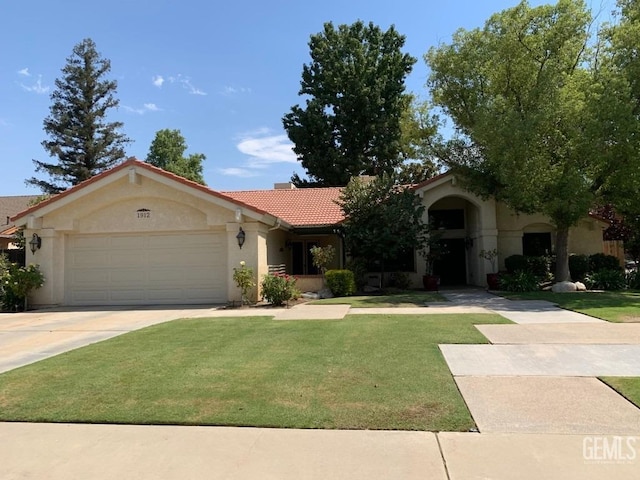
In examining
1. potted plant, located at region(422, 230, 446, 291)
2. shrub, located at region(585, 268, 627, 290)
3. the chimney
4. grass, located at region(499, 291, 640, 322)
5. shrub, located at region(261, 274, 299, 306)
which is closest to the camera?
grass, located at region(499, 291, 640, 322)

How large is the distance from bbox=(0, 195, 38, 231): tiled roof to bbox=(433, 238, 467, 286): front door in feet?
85.7

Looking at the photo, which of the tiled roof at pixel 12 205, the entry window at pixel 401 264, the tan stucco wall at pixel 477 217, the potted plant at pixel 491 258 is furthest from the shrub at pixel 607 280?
the tiled roof at pixel 12 205

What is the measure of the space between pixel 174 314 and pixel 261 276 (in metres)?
3.29

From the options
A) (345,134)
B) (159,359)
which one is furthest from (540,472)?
(345,134)

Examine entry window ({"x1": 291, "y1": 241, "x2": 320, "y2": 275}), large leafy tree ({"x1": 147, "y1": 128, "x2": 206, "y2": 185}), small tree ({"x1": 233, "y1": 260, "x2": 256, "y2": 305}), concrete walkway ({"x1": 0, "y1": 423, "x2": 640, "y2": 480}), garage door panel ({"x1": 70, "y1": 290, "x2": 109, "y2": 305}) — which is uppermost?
large leafy tree ({"x1": 147, "y1": 128, "x2": 206, "y2": 185})

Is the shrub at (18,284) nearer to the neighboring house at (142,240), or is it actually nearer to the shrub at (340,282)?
the neighboring house at (142,240)

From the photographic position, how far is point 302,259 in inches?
888

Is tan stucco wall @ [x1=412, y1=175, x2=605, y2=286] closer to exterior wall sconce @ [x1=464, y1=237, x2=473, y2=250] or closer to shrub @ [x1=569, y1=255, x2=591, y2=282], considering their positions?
exterior wall sconce @ [x1=464, y1=237, x2=473, y2=250]

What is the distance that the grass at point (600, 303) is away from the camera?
11133 mm

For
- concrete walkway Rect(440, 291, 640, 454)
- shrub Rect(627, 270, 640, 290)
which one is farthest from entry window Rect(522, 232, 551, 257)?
concrete walkway Rect(440, 291, 640, 454)

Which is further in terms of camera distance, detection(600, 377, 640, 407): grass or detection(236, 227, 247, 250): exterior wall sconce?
detection(236, 227, 247, 250): exterior wall sconce

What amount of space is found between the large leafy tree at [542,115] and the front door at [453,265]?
4.09 metres

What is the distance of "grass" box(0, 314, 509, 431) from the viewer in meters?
4.98

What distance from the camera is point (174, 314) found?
13852mm
